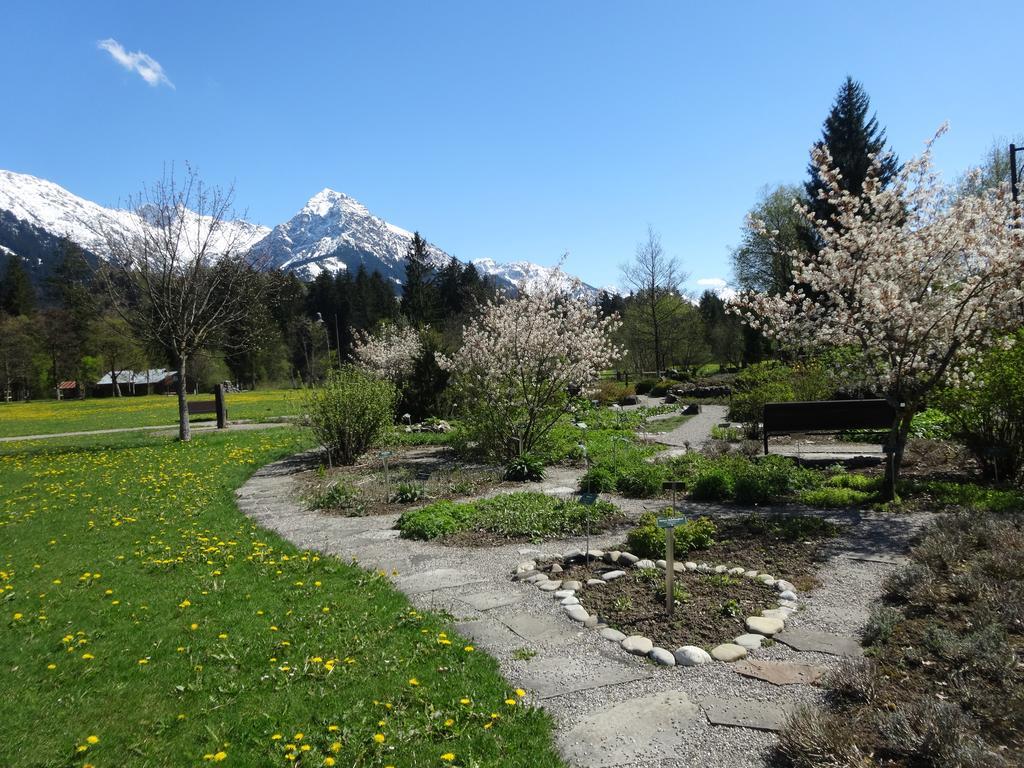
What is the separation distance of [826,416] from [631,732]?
31.3 feet

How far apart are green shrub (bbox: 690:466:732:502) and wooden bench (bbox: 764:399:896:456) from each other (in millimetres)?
3299

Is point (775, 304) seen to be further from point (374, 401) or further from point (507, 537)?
point (374, 401)

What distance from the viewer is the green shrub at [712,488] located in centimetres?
794

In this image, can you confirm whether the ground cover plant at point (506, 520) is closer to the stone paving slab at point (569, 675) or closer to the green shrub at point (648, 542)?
the green shrub at point (648, 542)

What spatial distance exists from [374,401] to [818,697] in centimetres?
1017

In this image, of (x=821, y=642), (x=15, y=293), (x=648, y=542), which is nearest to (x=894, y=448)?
(x=648, y=542)

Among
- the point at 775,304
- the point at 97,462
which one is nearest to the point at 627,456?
the point at 775,304

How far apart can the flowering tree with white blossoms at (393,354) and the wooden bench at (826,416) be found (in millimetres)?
11636

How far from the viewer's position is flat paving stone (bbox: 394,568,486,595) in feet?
16.6

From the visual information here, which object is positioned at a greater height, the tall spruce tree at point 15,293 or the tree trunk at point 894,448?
the tall spruce tree at point 15,293

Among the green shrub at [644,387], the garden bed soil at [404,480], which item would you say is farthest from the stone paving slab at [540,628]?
the green shrub at [644,387]

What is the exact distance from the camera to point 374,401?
1220cm

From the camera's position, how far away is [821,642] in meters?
3.71


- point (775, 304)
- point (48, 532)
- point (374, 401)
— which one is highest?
point (775, 304)
